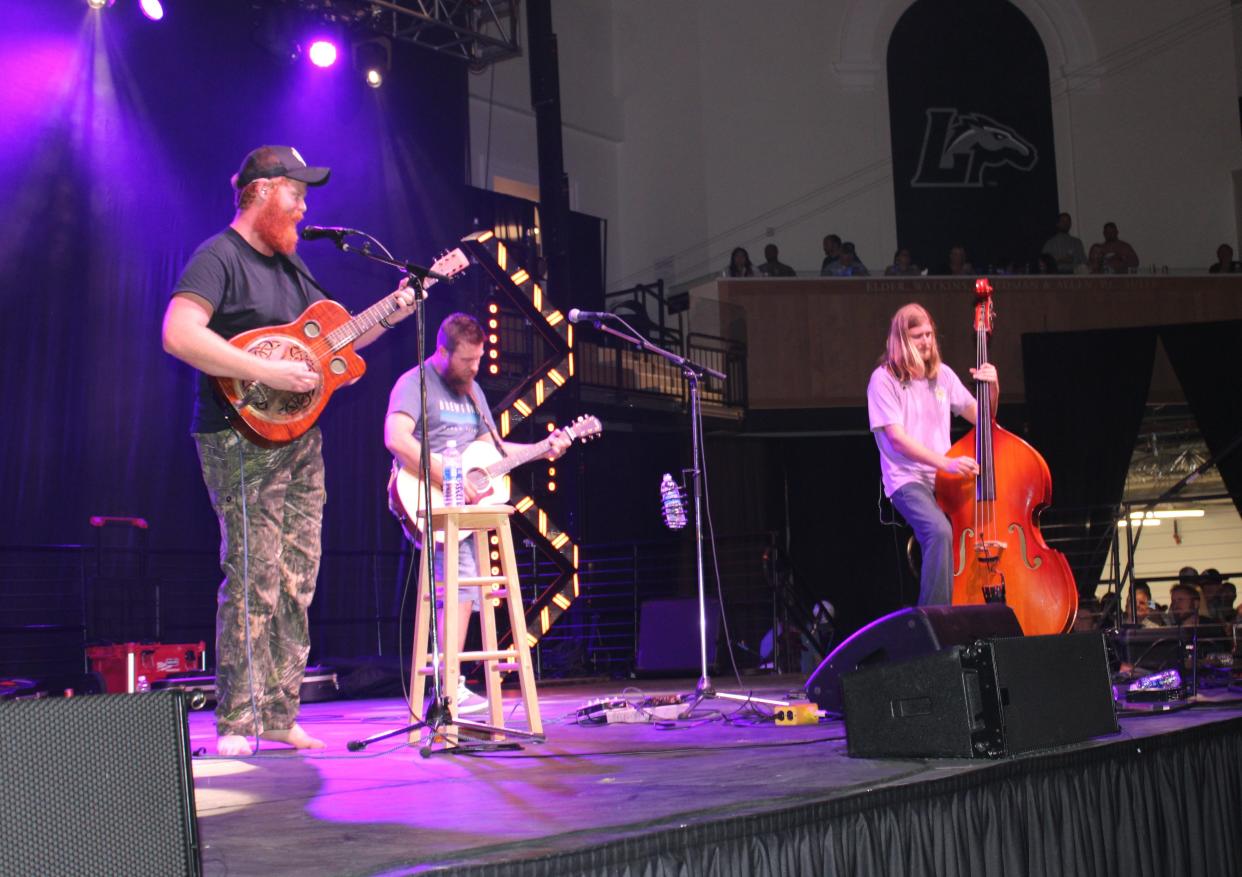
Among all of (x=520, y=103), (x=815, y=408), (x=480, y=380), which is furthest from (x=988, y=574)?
(x=520, y=103)

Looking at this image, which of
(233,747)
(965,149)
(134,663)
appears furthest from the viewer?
(965,149)

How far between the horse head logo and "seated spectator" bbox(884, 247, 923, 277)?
7.62 feet

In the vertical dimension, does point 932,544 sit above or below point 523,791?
above

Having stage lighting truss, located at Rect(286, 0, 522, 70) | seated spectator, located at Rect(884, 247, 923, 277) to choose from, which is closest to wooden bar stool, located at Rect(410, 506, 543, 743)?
stage lighting truss, located at Rect(286, 0, 522, 70)

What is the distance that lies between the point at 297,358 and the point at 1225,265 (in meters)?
16.2

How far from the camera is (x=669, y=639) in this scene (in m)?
9.96

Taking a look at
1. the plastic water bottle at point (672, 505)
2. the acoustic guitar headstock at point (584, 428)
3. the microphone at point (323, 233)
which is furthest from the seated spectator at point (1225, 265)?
the microphone at point (323, 233)

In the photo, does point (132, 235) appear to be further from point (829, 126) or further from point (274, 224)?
point (829, 126)

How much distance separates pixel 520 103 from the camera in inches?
695

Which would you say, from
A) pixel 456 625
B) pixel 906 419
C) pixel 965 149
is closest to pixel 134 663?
pixel 456 625

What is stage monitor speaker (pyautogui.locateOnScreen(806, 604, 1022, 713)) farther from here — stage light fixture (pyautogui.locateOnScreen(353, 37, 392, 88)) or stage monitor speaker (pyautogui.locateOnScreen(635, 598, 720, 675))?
stage light fixture (pyautogui.locateOnScreen(353, 37, 392, 88))

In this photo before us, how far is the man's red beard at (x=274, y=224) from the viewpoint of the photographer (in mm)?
4234

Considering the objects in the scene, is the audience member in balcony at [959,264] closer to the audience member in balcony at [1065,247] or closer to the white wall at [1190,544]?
the audience member in balcony at [1065,247]

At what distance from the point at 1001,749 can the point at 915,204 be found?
16.6 m
